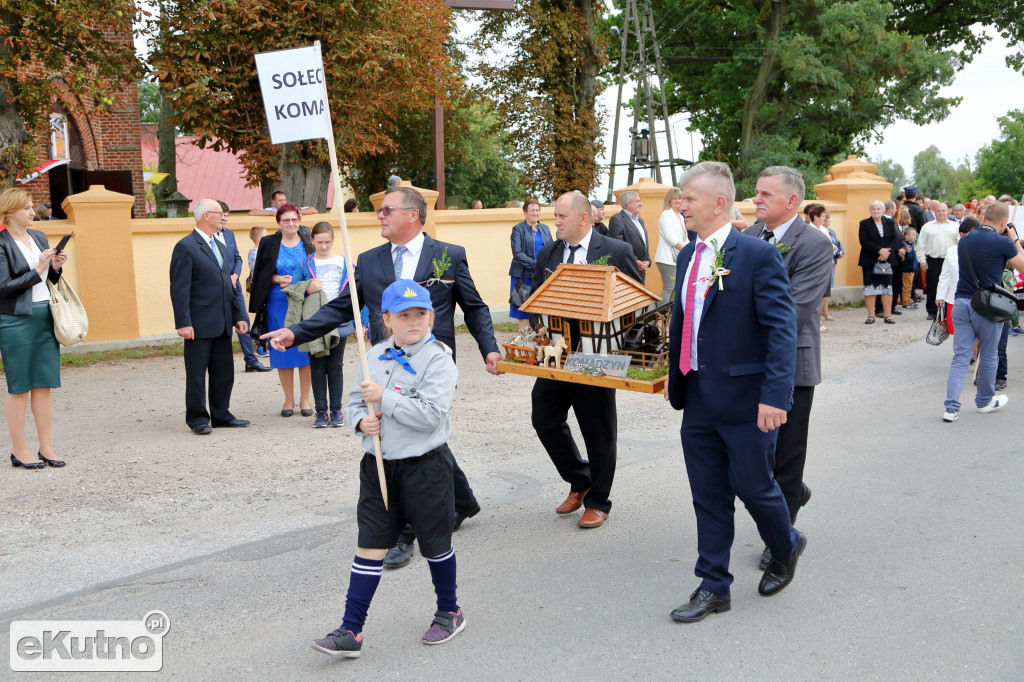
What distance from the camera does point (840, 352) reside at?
12.8 m

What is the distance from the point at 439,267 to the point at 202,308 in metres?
3.79

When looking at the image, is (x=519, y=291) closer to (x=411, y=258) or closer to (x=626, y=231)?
(x=626, y=231)

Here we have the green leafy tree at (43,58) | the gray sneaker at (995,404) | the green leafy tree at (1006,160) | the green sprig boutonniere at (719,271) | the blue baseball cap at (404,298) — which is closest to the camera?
the blue baseball cap at (404,298)

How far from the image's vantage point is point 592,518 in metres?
5.81

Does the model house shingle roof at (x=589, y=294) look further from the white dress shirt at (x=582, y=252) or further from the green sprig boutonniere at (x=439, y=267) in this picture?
the green sprig boutonniere at (x=439, y=267)

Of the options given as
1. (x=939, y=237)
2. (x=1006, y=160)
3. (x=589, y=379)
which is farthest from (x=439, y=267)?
(x=1006, y=160)

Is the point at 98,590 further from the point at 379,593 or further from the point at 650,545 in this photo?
the point at 650,545

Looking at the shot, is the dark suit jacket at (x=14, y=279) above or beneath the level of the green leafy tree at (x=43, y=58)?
beneath

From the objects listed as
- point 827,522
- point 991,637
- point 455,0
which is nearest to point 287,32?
point 455,0

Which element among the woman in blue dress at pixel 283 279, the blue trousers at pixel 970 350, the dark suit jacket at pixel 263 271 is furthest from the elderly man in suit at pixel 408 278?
the blue trousers at pixel 970 350

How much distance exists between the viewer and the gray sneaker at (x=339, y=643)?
13.3ft

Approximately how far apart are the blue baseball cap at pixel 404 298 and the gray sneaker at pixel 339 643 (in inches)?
54.7

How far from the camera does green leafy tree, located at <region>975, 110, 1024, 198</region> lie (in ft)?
107

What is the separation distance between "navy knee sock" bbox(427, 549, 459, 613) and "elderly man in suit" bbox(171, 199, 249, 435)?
471 cm
